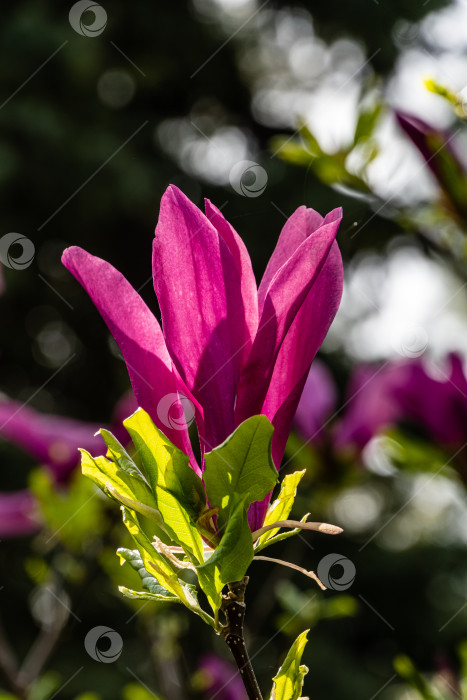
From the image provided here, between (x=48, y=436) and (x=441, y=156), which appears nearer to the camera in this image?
(x=441, y=156)

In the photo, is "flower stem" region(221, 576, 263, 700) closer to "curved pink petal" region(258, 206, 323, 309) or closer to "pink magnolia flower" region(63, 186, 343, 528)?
"pink magnolia flower" region(63, 186, 343, 528)

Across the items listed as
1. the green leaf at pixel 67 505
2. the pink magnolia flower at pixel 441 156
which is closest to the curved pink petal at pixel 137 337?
the pink magnolia flower at pixel 441 156

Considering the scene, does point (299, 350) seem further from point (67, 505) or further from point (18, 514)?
point (18, 514)

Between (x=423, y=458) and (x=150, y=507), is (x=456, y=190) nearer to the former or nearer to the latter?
(x=423, y=458)

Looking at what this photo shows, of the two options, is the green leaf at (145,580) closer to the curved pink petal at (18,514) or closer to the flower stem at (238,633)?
the flower stem at (238,633)

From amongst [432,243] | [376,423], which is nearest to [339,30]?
[376,423]

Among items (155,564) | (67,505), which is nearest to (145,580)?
(155,564)

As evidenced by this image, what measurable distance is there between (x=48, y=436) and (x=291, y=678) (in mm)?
1078

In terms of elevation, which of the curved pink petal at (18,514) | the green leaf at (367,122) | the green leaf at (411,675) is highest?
the green leaf at (367,122)

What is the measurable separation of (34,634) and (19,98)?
4253mm

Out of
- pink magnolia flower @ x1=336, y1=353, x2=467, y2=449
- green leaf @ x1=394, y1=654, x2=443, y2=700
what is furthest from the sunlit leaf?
pink magnolia flower @ x1=336, y1=353, x2=467, y2=449

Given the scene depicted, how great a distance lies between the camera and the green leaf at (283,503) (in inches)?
21.4

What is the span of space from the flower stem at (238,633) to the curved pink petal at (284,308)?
0.41 ft

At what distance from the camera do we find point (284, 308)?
0.55 meters
